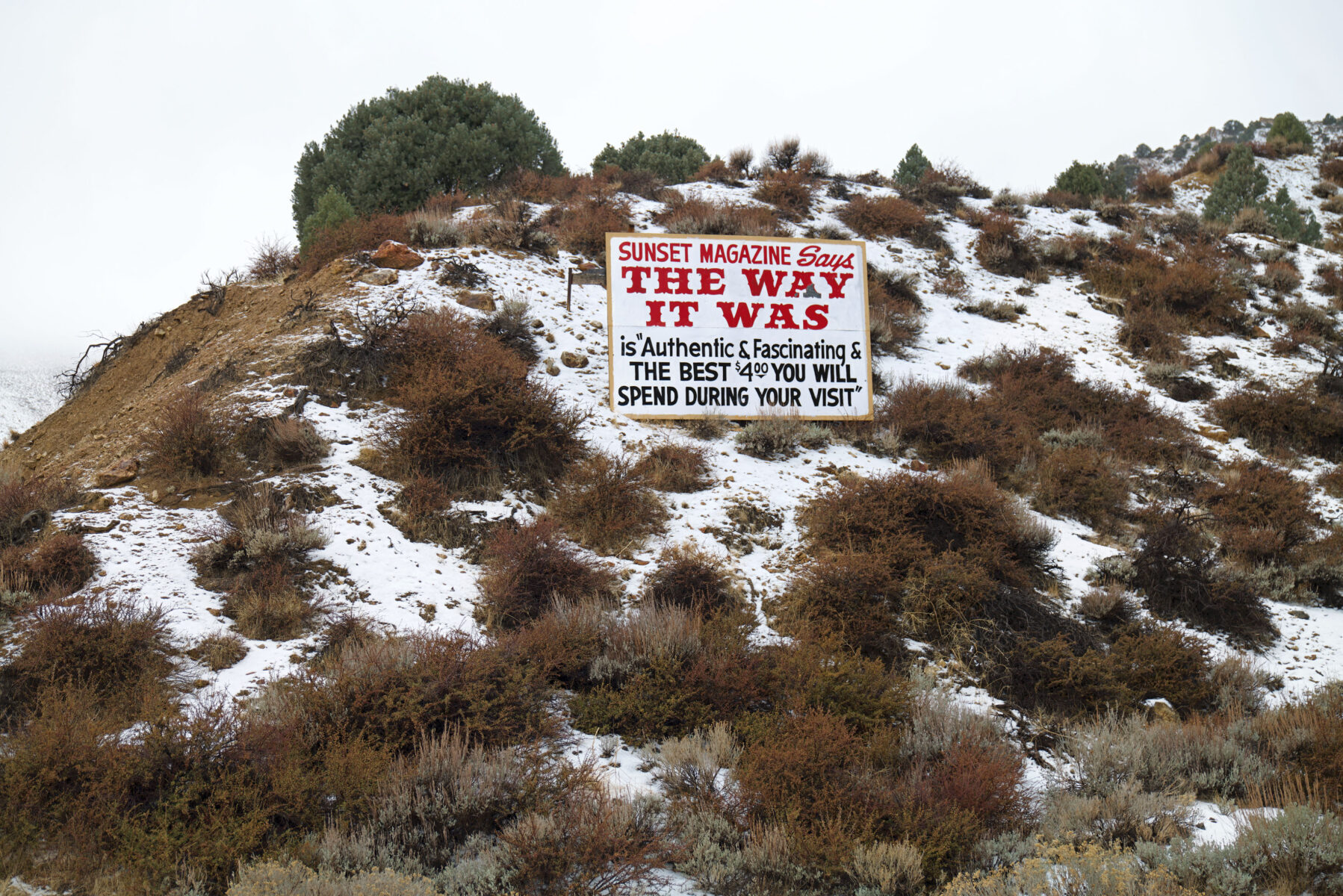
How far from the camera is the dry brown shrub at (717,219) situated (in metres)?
14.9

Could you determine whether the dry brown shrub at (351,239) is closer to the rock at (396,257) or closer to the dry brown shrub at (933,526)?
the rock at (396,257)

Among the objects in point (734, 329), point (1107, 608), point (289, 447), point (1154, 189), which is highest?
point (1154, 189)

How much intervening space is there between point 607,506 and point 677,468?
1278 millimetres

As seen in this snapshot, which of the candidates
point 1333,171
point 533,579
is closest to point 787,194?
point 533,579

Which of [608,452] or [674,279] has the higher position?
[674,279]

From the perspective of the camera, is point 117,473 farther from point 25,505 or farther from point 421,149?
point 421,149

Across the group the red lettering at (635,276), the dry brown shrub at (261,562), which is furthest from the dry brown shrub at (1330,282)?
the dry brown shrub at (261,562)

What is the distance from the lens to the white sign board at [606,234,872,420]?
1107cm

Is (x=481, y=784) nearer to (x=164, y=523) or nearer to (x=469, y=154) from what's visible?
(x=164, y=523)

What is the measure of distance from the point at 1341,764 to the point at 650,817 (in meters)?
4.34

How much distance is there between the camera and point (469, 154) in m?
19.9

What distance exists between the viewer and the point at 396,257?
12.4 meters

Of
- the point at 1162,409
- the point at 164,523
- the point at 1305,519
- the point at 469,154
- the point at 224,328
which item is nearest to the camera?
the point at 164,523

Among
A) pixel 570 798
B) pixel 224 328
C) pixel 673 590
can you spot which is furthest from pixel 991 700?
pixel 224 328
